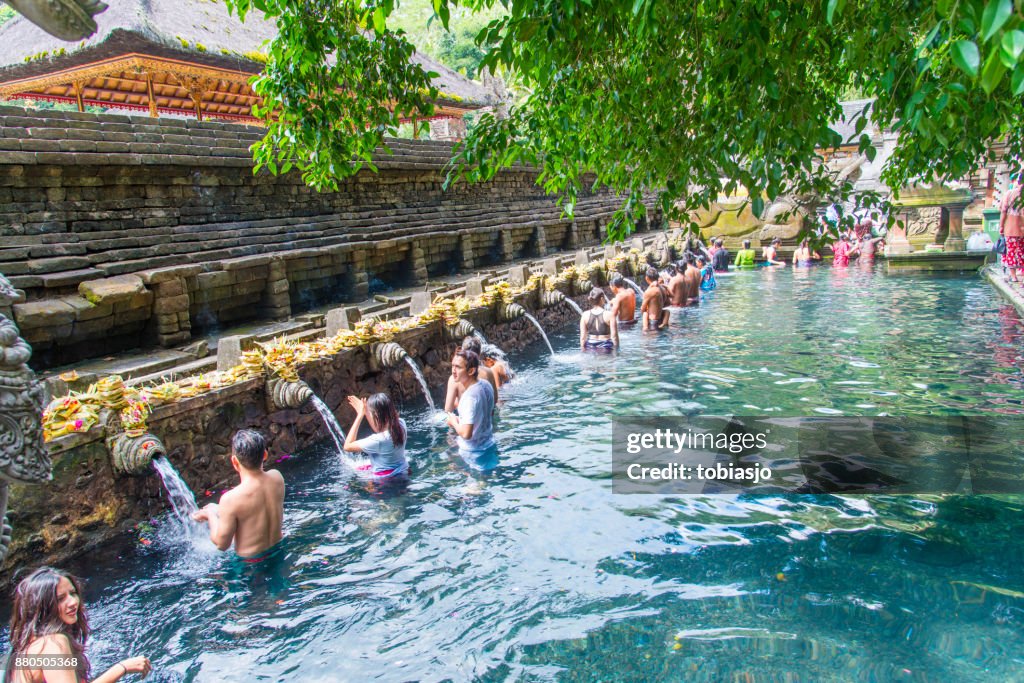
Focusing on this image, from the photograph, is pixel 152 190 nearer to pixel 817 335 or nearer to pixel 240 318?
pixel 240 318

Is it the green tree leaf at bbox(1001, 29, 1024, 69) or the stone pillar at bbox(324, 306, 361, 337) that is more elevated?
the green tree leaf at bbox(1001, 29, 1024, 69)

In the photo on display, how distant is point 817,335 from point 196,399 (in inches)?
423

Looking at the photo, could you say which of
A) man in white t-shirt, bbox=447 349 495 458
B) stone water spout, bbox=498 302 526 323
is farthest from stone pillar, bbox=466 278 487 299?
man in white t-shirt, bbox=447 349 495 458

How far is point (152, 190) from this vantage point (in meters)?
10.6

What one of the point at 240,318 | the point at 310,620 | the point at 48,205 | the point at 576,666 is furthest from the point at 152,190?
the point at 576,666

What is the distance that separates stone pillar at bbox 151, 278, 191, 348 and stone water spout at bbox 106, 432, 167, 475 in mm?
4796

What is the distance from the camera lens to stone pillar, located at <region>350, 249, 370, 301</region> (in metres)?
14.1

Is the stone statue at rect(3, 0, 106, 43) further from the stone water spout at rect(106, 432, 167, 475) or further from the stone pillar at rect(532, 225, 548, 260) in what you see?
the stone pillar at rect(532, 225, 548, 260)

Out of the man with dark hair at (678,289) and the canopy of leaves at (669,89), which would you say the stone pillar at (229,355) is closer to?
the canopy of leaves at (669,89)

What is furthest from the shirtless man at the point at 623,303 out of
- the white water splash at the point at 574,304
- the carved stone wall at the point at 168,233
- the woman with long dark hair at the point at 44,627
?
the woman with long dark hair at the point at 44,627

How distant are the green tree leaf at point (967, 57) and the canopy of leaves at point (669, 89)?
41cm

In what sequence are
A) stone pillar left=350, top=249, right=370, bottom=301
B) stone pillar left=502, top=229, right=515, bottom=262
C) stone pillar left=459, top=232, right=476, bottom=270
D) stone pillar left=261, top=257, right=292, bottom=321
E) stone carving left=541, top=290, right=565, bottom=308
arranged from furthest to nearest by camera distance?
stone pillar left=502, top=229, right=515, bottom=262, stone pillar left=459, top=232, right=476, bottom=270, stone pillar left=350, top=249, right=370, bottom=301, stone carving left=541, top=290, right=565, bottom=308, stone pillar left=261, top=257, right=292, bottom=321

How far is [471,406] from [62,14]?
4.71 meters

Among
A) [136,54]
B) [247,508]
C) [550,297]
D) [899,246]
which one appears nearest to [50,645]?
[247,508]
